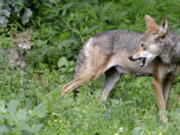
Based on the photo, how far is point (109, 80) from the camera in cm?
1144

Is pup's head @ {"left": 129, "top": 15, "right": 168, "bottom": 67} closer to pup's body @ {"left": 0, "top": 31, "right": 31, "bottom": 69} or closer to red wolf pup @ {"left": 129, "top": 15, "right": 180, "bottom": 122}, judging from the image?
red wolf pup @ {"left": 129, "top": 15, "right": 180, "bottom": 122}

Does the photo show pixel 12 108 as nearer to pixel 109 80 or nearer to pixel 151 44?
pixel 151 44

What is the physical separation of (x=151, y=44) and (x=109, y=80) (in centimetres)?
136

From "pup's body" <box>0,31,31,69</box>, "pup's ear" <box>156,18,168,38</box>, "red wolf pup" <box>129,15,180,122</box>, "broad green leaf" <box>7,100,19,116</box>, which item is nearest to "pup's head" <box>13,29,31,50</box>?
"pup's body" <box>0,31,31,69</box>

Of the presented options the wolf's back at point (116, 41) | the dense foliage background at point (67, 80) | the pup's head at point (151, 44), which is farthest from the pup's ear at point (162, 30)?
the dense foliage background at point (67, 80)

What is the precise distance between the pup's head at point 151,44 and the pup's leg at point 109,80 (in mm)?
929

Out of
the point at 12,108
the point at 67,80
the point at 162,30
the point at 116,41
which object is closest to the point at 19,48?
the point at 67,80

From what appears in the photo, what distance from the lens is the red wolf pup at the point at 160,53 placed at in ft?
34.1

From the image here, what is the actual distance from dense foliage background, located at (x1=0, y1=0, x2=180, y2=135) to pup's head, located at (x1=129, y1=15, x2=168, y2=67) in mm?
724

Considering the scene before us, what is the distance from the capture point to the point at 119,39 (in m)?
11.0

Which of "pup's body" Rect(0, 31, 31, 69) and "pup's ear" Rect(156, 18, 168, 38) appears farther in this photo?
"pup's body" Rect(0, 31, 31, 69)

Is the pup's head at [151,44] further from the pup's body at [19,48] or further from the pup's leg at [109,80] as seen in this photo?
the pup's body at [19,48]

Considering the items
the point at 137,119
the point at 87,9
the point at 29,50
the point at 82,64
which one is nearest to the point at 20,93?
the point at 82,64

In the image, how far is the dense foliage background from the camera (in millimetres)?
7922
